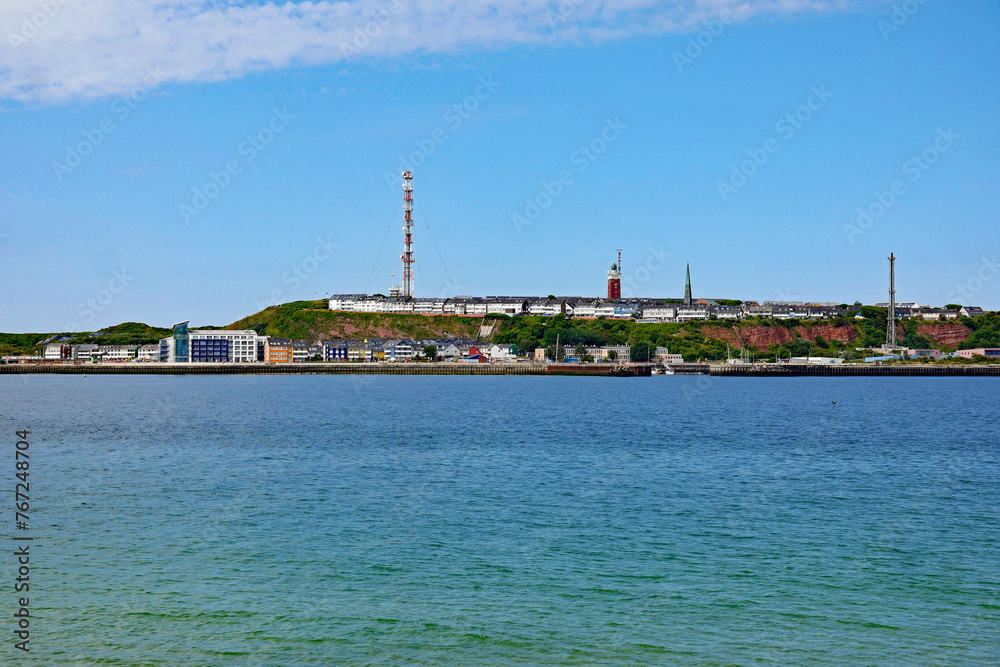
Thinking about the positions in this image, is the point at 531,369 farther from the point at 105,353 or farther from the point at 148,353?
the point at 105,353

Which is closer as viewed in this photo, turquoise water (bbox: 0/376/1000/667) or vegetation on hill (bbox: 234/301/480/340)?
turquoise water (bbox: 0/376/1000/667)

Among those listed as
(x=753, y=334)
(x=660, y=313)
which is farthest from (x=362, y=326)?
(x=753, y=334)

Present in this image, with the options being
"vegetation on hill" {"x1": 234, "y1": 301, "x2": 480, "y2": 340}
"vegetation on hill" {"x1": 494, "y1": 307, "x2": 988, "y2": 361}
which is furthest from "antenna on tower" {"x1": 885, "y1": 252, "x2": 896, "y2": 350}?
"vegetation on hill" {"x1": 234, "y1": 301, "x2": 480, "y2": 340}

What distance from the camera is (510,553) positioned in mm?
18516

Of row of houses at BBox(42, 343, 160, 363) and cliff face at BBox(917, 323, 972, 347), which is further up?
cliff face at BBox(917, 323, 972, 347)

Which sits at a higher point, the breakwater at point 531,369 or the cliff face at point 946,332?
the cliff face at point 946,332

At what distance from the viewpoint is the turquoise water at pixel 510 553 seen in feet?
43.7

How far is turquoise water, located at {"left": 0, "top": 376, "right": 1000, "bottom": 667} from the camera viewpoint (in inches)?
524

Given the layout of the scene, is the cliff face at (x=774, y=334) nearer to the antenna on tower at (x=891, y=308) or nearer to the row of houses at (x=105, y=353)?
the antenna on tower at (x=891, y=308)

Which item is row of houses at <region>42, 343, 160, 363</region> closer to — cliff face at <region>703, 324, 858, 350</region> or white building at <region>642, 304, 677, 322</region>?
white building at <region>642, 304, 677, 322</region>

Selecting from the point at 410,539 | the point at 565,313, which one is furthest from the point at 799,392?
the point at 565,313

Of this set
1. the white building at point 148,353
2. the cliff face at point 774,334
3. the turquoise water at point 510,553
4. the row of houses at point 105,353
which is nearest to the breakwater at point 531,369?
the white building at point 148,353

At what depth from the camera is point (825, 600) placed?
15.3 m

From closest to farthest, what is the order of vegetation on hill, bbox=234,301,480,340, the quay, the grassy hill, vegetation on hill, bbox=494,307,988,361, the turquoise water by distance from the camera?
the turquoise water < the quay < vegetation on hill, bbox=494,307,988,361 < the grassy hill < vegetation on hill, bbox=234,301,480,340
